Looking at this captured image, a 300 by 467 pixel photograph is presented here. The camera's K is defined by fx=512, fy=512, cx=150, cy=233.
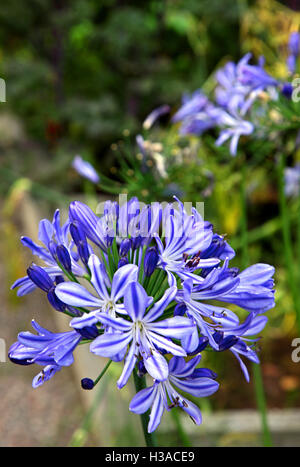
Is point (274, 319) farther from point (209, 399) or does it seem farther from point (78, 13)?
point (78, 13)

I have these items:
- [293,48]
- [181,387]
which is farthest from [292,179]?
[181,387]

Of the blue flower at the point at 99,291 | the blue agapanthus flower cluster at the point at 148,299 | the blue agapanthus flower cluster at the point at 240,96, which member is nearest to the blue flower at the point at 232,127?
the blue agapanthus flower cluster at the point at 240,96

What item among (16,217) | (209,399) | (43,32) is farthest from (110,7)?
(209,399)

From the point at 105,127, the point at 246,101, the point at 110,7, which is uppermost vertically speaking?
the point at 110,7

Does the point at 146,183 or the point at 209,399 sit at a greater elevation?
the point at 146,183

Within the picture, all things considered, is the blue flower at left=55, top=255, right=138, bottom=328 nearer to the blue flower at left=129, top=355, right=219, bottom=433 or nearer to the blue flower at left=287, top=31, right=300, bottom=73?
the blue flower at left=129, top=355, right=219, bottom=433

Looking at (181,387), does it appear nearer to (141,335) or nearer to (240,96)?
(141,335)

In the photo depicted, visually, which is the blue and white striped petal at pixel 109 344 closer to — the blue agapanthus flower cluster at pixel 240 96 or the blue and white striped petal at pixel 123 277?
the blue and white striped petal at pixel 123 277
